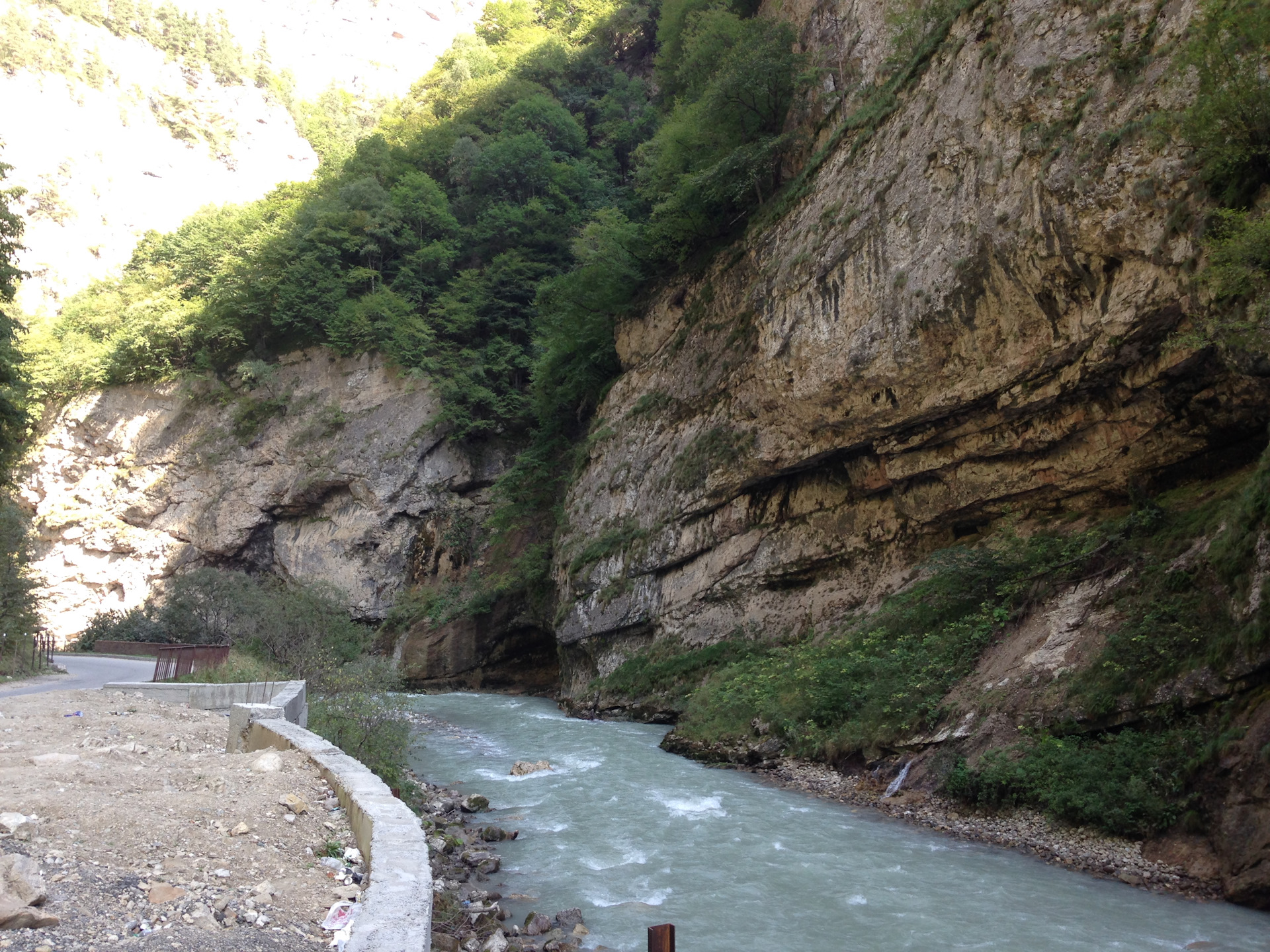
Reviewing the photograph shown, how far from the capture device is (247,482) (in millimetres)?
39906

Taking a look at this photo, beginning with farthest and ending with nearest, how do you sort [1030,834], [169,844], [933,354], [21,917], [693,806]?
[933,354] → [693,806] → [1030,834] → [169,844] → [21,917]

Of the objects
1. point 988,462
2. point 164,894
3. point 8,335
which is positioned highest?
point 8,335

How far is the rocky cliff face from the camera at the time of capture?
12.3m

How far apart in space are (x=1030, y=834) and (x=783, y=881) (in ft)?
10.1

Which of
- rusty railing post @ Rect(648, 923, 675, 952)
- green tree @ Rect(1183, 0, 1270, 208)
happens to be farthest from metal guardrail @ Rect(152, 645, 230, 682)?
green tree @ Rect(1183, 0, 1270, 208)

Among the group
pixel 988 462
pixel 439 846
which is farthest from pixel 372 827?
pixel 988 462

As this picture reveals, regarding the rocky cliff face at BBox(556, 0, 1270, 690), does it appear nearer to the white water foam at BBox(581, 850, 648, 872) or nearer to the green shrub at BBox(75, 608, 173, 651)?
the white water foam at BBox(581, 850, 648, 872)

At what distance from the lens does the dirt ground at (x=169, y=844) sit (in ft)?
14.4

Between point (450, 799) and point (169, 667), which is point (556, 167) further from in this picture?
point (450, 799)

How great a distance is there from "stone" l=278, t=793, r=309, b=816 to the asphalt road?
1028 cm

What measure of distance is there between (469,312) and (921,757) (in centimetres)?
3370

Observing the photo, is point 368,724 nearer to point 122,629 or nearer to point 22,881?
point 22,881

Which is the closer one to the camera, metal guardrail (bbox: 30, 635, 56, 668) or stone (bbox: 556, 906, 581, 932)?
stone (bbox: 556, 906, 581, 932)

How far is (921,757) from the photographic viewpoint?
1193 cm
